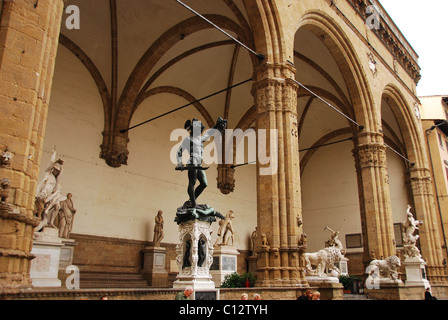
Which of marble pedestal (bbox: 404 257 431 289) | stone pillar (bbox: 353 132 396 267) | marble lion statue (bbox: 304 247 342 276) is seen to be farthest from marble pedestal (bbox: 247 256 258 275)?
marble lion statue (bbox: 304 247 342 276)

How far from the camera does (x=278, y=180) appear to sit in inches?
317

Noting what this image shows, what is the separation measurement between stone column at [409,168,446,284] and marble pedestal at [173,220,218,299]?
43.1 ft

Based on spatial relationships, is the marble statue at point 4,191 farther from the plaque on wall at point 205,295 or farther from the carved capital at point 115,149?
the carved capital at point 115,149

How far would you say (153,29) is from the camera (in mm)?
12500

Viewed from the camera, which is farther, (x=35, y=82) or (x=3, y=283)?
(x=35, y=82)

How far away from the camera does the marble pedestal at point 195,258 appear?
525cm

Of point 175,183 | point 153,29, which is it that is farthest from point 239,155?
point 153,29

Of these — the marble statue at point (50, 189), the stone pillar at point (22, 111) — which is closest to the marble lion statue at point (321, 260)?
the marble statue at point (50, 189)

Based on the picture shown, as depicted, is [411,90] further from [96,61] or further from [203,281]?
[203,281]

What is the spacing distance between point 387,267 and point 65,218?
8348mm

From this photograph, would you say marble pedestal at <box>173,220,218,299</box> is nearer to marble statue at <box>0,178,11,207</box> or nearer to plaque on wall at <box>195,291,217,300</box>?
plaque on wall at <box>195,291,217,300</box>

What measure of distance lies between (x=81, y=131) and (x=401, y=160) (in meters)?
14.0

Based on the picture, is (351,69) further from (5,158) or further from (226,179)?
(5,158)

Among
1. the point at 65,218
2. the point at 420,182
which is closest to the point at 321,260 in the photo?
the point at 65,218
